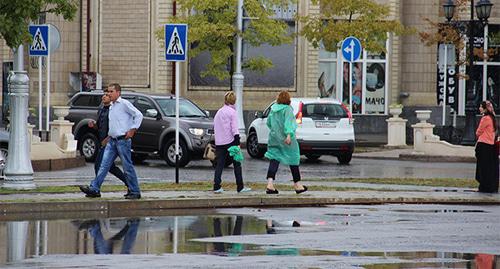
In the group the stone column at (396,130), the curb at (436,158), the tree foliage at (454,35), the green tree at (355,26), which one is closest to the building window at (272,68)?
the green tree at (355,26)

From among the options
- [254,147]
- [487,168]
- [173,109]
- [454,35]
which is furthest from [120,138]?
[454,35]

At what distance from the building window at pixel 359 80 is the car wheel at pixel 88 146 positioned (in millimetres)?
19809

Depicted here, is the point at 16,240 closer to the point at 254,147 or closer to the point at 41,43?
the point at 41,43

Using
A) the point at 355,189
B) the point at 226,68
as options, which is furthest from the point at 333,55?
the point at 355,189

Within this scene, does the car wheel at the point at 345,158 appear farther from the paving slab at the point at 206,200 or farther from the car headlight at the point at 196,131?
the paving slab at the point at 206,200

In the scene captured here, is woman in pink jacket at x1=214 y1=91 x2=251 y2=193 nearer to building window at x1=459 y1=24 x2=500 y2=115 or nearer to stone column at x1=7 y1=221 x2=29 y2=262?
stone column at x1=7 y1=221 x2=29 y2=262

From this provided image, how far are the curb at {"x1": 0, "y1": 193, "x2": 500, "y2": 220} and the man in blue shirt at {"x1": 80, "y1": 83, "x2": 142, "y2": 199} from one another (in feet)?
1.53

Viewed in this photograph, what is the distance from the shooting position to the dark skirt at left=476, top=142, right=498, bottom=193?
25.5 m

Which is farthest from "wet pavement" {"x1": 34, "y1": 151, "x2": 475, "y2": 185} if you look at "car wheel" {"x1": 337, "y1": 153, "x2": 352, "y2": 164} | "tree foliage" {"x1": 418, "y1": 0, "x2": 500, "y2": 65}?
"tree foliage" {"x1": 418, "y1": 0, "x2": 500, "y2": 65}

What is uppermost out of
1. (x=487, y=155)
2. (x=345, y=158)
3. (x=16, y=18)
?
(x=16, y=18)

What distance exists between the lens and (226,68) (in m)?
50.6

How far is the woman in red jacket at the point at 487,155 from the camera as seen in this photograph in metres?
25.5

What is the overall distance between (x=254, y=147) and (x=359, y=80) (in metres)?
17.8

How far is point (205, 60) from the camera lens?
51812mm
